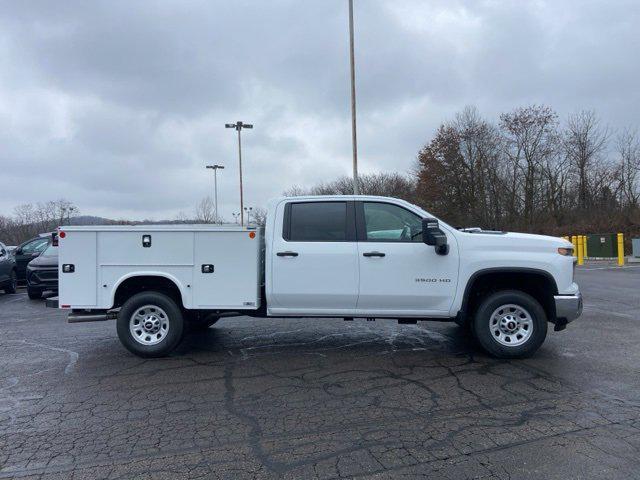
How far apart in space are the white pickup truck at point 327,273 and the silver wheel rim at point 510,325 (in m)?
0.01

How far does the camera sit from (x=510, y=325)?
6.17m

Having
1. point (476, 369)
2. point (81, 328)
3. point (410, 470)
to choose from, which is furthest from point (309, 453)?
point (81, 328)

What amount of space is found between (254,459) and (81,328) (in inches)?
260

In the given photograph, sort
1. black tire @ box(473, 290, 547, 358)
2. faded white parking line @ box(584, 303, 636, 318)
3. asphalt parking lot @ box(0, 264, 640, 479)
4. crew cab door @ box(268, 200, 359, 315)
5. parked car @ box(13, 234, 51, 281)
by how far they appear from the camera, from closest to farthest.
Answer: asphalt parking lot @ box(0, 264, 640, 479)
black tire @ box(473, 290, 547, 358)
crew cab door @ box(268, 200, 359, 315)
faded white parking line @ box(584, 303, 636, 318)
parked car @ box(13, 234, 51, 281)

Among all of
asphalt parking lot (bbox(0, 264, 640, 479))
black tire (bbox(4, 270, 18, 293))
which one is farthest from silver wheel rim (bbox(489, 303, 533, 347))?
black tire (bbox(4, 270, 18, 293))

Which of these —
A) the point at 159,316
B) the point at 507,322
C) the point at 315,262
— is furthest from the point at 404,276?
the point at 159,316

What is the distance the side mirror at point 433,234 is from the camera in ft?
19.5

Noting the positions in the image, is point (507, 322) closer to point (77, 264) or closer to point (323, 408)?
point (323, 408)

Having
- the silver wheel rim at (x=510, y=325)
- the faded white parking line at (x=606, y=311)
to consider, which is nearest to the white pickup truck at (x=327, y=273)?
the silver wheel rim at (x=510, y=325)

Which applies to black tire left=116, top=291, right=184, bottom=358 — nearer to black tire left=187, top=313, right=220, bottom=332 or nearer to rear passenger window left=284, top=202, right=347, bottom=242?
black tire left=187, top=313, right=220, bottom=332

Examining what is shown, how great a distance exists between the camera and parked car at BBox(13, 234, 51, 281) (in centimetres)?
1569

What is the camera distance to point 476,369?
5.82 m

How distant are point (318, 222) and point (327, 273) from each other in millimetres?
681

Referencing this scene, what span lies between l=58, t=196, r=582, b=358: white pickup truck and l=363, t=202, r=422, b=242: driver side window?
0.04ft
